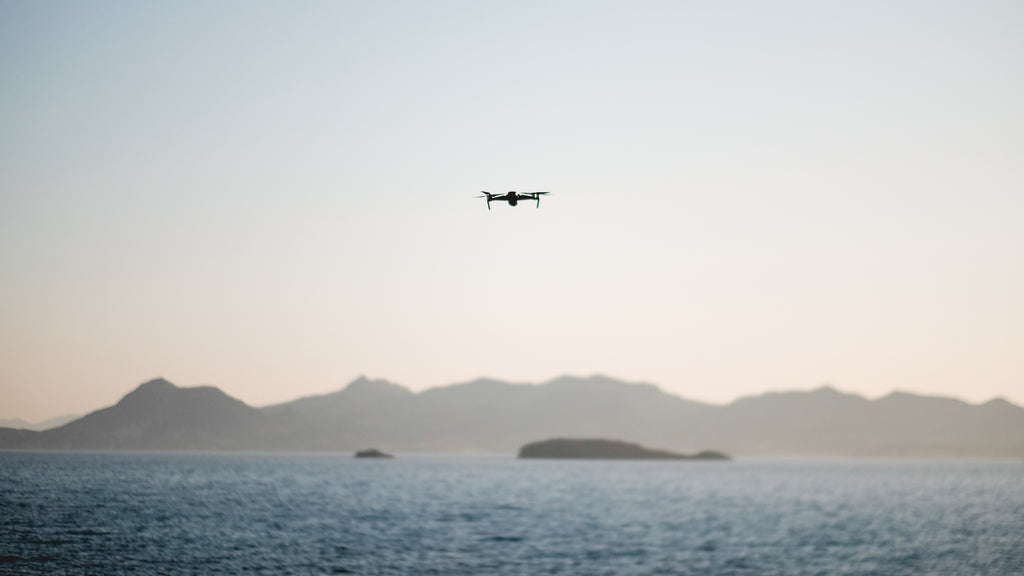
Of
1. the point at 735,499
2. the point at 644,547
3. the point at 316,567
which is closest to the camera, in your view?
the point at 316,567

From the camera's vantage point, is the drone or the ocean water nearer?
the drone

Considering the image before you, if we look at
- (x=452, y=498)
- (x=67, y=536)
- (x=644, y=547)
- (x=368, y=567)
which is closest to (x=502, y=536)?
(x=644, y=547)

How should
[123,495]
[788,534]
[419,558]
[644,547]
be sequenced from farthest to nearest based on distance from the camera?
[123,495] → [788,534] → [644,547] → [419,558]

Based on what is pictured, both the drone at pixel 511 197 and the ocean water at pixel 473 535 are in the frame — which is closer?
the drone at pixel 511 197

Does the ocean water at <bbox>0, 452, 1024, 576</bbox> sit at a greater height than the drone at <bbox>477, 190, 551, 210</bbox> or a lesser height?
lesser

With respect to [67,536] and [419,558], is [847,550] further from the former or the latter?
[67,536]

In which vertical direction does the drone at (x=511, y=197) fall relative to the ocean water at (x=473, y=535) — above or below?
above

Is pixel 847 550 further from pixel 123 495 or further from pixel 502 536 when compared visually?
pixel 123 495

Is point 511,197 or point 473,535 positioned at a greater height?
point 511,197

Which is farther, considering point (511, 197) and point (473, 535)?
point (473, 535)

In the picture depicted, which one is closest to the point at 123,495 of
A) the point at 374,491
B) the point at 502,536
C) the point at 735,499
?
the point at 374,491

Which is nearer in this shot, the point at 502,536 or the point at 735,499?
the point at 502,536
